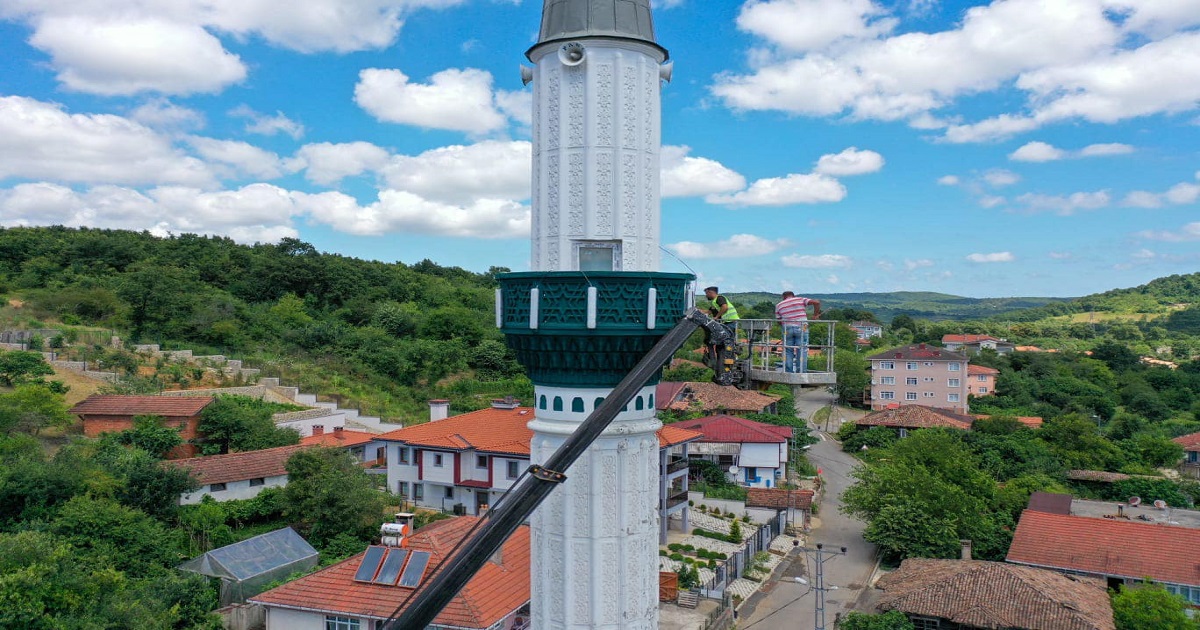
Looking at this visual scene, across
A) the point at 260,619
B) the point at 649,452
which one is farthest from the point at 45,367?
the point at 649,452

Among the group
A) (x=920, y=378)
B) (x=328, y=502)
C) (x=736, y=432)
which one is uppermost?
(x=920, y=378)

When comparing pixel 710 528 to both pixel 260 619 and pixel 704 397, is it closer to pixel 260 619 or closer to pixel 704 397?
pixel 260 619

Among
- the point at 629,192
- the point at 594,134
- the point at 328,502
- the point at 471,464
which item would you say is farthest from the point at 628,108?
the point at 471,464

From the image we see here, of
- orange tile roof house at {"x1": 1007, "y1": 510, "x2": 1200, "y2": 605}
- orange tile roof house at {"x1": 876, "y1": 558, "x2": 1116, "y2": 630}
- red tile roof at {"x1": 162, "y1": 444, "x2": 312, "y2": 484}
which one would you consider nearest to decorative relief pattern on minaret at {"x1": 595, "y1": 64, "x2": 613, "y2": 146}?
orange tile roof house at {"x1": 876, "y1": 558, "x2": 1116, "y2": 630}

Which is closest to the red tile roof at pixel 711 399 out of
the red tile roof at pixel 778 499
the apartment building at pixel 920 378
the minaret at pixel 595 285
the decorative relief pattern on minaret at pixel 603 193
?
the red tile roof at pixel 778 499

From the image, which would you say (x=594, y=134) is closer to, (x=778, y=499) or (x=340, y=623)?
(x=340, y=623)

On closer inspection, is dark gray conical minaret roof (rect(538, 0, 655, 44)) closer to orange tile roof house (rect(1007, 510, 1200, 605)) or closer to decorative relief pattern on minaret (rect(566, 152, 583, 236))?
decorative relief pattern on minaret (rect(566, 152, 583, 236))

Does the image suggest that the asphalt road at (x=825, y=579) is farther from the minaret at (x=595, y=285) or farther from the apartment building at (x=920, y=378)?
the apartment building at (x=920, y=378)
